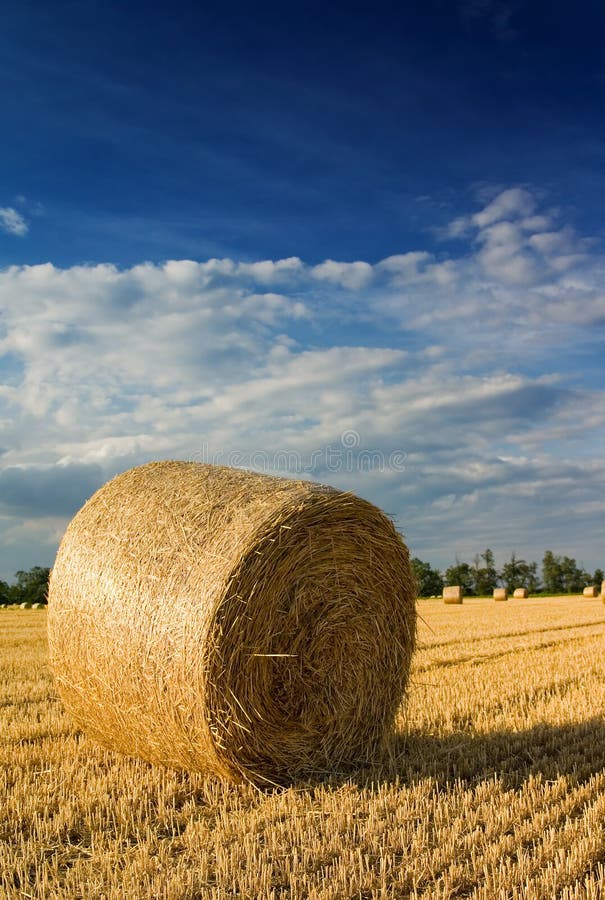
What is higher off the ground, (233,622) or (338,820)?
(233,622)

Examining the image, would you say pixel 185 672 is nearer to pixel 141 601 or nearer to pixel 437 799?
pixel 141 601

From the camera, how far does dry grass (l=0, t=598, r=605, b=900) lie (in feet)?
13.1

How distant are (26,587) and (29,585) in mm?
524

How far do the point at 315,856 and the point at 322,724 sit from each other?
1.94 meters

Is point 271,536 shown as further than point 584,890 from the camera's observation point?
Yes

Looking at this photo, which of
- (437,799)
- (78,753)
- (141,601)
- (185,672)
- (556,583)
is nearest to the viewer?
(437,799)

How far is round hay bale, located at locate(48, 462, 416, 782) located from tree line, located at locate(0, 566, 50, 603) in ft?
112

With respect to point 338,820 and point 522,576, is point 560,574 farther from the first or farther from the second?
point 338,820

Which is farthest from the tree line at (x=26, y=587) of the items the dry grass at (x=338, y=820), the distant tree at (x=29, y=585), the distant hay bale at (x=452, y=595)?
the dry grass at (x=338, y=820)

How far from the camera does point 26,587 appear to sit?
41.6 meters

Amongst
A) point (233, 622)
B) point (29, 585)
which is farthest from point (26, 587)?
point (233, 622)

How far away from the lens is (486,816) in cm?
484

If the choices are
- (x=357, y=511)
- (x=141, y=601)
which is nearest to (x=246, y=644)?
(x=141, y=601)

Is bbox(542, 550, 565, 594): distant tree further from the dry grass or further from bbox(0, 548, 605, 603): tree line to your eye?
the dry grass
